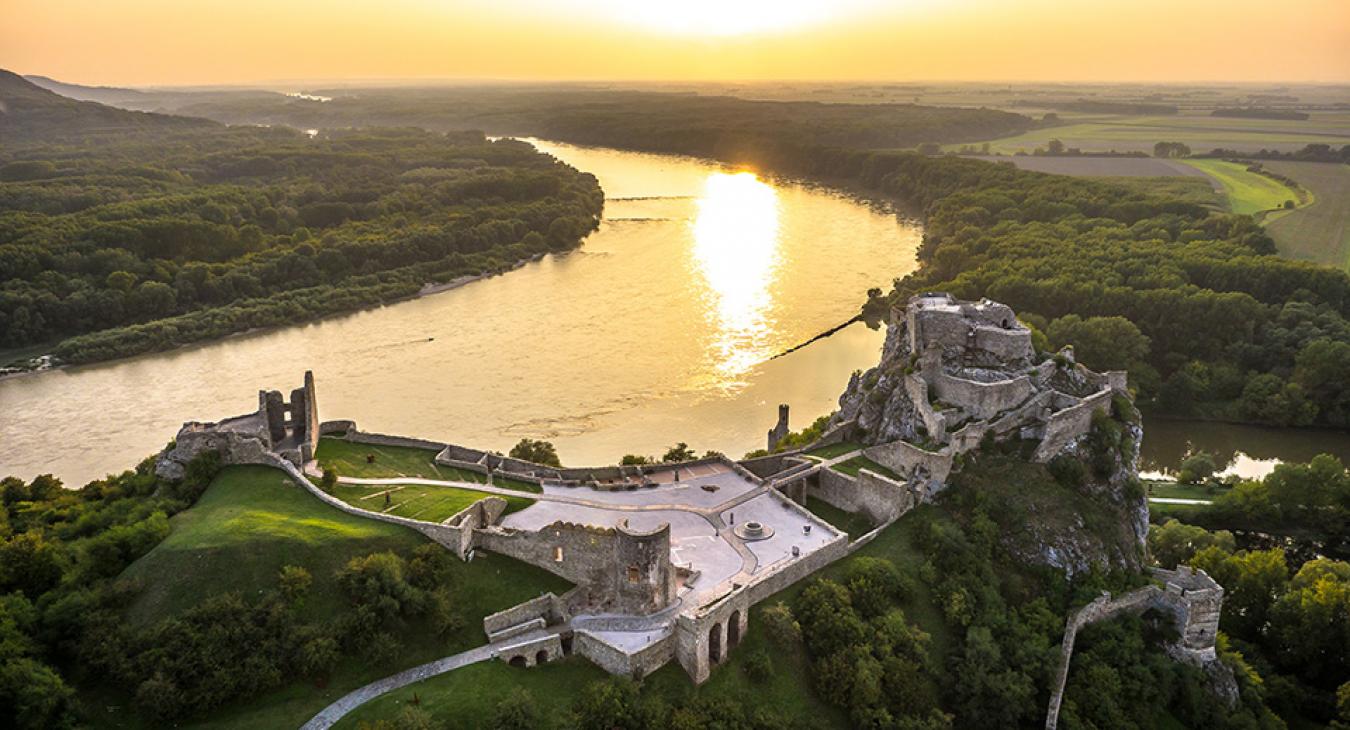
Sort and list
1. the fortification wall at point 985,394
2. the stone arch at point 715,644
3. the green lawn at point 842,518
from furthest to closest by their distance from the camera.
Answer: the fortification wall at point 985,394, the green lawn at point 842,518, the stone arch at point 715,644

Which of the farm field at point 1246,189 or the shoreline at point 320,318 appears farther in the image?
the farm field at point 1246,189

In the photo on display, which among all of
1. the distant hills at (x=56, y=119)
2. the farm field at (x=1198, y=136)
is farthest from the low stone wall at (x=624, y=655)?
the distant hills at (x=56, y=119)

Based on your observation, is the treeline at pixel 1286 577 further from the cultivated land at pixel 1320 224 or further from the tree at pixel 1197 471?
the cultivated land at pixel 1320 224

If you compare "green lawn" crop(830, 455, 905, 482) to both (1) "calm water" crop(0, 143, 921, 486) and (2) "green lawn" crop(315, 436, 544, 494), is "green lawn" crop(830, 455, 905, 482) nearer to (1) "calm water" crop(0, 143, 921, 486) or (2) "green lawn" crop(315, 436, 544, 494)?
(2) "green lawn" crop(315, 436, 544, 494)

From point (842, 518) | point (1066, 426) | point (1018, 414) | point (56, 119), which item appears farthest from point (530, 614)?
point (56, 119)

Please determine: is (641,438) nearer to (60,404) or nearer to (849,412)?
(849,412)

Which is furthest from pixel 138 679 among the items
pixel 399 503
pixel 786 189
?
pixel 786 189

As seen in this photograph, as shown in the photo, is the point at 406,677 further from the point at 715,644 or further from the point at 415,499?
the point at 715,644

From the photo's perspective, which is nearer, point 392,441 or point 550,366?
point 392,441
